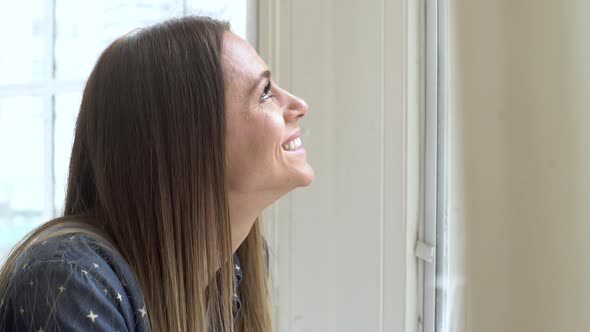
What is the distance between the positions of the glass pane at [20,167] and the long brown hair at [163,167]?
0.70m

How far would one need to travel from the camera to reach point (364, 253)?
3.79 feet

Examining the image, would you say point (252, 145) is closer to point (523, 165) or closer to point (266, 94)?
point (266, 94)

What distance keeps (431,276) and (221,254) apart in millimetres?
396

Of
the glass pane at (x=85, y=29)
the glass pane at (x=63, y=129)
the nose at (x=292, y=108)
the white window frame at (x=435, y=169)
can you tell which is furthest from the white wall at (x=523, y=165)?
the glass pane at (x=63, y=129)

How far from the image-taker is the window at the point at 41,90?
1459 mm

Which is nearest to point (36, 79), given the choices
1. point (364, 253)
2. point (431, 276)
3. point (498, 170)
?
point (364, 253)

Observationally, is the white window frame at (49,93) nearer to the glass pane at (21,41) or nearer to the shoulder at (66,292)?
the glass pane at (21,41)

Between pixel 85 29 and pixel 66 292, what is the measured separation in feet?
2.96

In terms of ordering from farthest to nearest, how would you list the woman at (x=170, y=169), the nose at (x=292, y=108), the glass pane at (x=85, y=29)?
the glass pane at (x=85, y=29) → the nose at (x=292, y=108) → the woman at (x=170, y=169)

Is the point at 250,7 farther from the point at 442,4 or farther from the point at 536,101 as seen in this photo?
the point at 536,101

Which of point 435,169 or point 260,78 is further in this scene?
point 435,169

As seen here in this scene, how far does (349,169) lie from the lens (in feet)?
3.81

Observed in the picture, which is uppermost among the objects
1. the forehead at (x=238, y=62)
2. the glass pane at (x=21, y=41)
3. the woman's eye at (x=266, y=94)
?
the glass pane at (x=21, y=41)

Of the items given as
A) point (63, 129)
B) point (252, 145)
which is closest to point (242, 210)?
point (252, 145)
